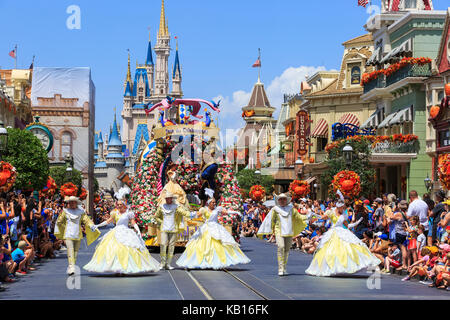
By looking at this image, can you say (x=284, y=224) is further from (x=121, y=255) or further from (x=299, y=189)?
(x=299, y=189)

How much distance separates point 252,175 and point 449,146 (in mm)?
37778

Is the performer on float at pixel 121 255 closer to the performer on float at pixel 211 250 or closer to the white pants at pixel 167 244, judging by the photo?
the performer on float at pixel 211 250

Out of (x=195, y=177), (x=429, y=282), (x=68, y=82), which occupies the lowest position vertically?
(x=429, y=282)

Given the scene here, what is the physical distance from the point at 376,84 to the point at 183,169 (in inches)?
777

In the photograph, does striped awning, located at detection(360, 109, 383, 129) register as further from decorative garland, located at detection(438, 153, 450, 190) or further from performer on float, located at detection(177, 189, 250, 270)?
decorative garland, located at detection(438, 153, 450, 190)

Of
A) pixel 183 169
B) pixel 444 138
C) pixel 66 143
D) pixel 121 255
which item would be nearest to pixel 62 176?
pixel 66 143

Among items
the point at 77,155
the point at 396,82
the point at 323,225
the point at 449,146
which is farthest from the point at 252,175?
the point at 323,225

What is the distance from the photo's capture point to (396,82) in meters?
37.7

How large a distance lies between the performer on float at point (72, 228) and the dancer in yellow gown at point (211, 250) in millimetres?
2101

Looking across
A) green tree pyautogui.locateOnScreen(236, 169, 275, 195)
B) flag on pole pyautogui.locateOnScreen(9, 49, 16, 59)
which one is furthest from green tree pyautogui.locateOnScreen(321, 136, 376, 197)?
flag on pole pyautogui.locateOnScreen(9, 49, 16, 59)

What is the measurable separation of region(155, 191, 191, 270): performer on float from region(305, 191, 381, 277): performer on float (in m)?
3.07

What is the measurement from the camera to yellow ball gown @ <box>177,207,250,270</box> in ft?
57.9

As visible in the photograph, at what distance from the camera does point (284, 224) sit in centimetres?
1725
